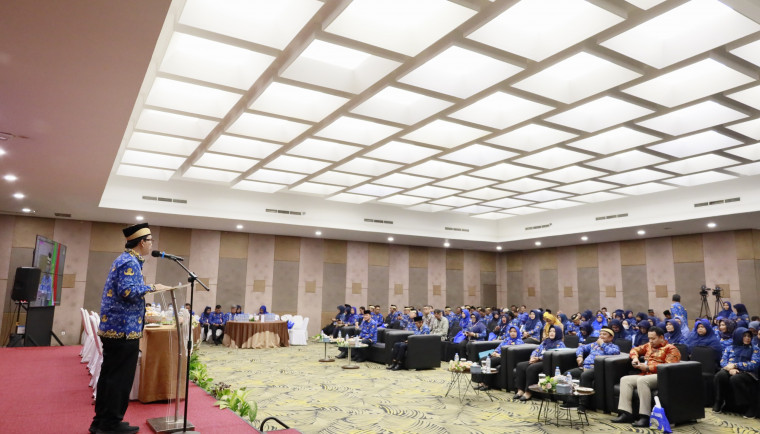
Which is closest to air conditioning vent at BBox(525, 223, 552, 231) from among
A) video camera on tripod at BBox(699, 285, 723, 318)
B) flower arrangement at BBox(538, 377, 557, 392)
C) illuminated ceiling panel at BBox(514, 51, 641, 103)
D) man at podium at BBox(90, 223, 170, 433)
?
video camera on tripod at BBox(699, 285, 723, 318)

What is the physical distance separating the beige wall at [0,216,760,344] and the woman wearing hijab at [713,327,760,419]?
26.6 feet

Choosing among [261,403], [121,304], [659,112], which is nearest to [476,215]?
[659,112]

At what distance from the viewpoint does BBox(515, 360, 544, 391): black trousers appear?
736 centimetres

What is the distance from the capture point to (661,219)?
42.8 ft

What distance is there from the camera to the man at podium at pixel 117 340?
377 cm

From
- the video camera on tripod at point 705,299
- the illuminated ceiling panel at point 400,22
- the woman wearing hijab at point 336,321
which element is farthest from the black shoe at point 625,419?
the woman wearing hijab at point 336,321

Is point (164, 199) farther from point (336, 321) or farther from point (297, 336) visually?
point (336, 321)

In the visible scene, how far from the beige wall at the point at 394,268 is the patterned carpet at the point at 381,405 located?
19.5ft

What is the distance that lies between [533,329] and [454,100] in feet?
23.5

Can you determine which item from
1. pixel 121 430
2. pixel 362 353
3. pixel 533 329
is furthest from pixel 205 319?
pixel 121 430

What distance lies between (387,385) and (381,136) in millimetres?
4276

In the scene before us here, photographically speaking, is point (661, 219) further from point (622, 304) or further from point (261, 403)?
point (261, 403)

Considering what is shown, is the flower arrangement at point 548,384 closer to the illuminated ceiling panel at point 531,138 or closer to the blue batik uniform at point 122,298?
the illuminated ceiling panel at point 531,138

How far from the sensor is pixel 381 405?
22.6ft
